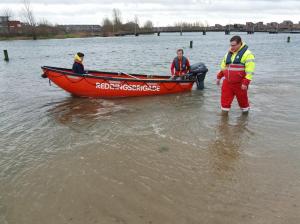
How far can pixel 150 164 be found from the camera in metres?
4.46

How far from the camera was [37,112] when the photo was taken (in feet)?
25.6

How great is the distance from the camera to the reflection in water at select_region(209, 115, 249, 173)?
4457 millimetres

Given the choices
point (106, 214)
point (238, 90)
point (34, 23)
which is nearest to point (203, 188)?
point (106, 214)

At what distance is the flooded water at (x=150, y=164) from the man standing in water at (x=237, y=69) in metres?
0.69

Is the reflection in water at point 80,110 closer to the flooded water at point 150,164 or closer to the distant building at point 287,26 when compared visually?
the flooded water at point 150,164

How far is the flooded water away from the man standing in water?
0.69m

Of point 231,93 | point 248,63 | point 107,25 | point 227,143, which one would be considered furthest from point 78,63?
point 107,25

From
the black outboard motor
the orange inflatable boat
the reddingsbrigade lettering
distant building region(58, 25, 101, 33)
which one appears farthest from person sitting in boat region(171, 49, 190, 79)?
distant building region(58, 25, 101, 33)

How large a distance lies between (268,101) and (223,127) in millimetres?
3119

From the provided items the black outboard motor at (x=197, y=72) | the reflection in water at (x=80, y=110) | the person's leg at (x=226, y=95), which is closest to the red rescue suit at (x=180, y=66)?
the black outboard motor at (x=197, y=72)

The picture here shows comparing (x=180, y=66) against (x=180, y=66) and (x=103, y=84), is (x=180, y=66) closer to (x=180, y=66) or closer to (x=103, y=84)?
(x=180, y=66)

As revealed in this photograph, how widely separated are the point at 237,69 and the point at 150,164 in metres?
3.04

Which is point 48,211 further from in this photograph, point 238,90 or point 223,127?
point 238,90

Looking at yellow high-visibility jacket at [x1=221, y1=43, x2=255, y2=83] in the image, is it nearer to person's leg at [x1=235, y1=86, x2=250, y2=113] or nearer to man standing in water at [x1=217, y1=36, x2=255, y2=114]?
man standing in water at [x1=217, y1=36, x2=255, y2=114]
